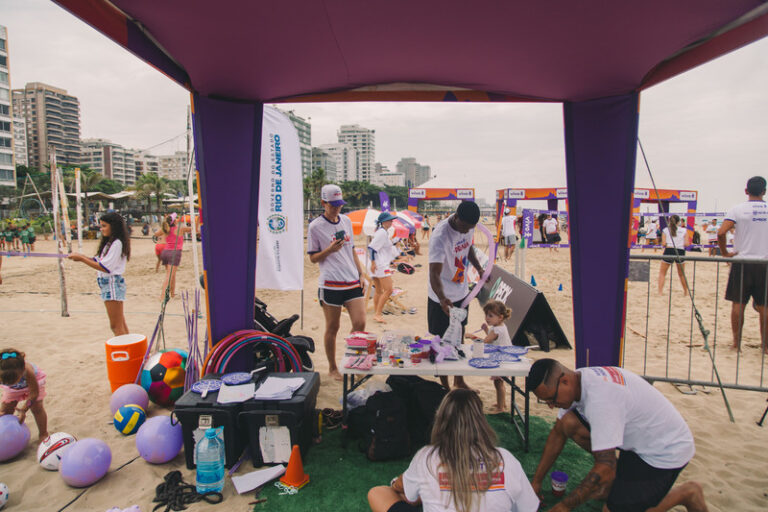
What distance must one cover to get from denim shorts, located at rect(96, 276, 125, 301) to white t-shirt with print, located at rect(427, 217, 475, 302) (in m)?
3.58

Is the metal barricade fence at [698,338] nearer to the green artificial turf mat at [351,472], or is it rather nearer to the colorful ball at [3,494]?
the green artificial turf mat at [351,472]

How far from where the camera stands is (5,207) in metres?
44.4

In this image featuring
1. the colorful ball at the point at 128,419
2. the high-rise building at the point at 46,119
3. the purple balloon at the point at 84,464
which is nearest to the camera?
the purple balloon at the point at 84,464

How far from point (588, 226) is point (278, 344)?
2988 millimetres

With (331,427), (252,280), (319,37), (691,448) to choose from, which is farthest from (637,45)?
(331,427)

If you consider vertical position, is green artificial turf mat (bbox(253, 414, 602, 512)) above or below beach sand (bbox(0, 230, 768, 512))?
below

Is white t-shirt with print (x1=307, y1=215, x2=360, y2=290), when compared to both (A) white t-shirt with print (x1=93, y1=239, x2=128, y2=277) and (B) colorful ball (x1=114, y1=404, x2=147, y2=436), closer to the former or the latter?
(B) colorful ball (x1=114, y1=404, x2=147, y2=436)

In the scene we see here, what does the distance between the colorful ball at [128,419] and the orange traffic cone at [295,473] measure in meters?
1.63

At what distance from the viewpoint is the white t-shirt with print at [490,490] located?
69.0 inches

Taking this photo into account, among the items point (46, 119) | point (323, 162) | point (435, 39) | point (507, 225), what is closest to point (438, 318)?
point (435, 39)

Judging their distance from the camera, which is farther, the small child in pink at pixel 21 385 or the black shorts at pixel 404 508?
the small child in pink at pixel 21 385

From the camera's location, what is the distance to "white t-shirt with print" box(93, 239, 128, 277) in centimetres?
451

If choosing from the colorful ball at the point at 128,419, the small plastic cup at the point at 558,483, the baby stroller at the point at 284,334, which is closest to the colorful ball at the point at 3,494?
the colorful ball at the point at 128,419

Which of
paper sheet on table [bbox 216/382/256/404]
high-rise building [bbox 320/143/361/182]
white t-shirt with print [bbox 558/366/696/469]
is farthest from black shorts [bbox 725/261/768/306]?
high-rise building [bbox 320/143/361/182]
